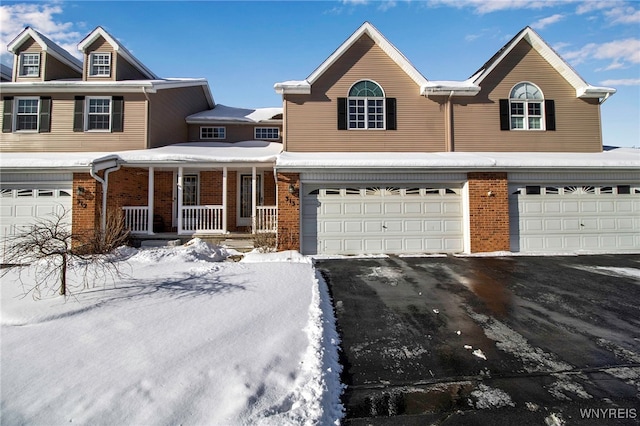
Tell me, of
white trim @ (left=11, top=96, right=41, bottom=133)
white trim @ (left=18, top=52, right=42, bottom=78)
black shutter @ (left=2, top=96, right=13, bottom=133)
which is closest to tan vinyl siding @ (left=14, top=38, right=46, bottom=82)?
white trim @ (left=18, top=52, right=42, bottom=78)

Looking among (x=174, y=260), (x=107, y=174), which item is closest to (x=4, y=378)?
(x=174, y=260)

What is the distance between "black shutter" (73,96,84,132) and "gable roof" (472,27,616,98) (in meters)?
16.3

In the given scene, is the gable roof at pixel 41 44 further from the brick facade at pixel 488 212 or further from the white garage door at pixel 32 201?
the brick facade at pixel 488 212

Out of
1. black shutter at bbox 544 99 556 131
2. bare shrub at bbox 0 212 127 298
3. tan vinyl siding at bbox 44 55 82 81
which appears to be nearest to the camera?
bare shrub at bbox 0 212 127 298

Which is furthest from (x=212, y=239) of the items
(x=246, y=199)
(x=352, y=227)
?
(x=352, y=227)

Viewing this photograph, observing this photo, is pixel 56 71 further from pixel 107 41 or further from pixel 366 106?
pixel 366 106

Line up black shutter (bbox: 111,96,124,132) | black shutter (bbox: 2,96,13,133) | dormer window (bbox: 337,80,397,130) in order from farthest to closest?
black shutter (bbox: 111,96,124,132)
black shutter (bbox: 2,96,13,133)
dormer window (bbox: 337,80,397,130)

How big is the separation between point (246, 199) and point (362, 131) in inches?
240

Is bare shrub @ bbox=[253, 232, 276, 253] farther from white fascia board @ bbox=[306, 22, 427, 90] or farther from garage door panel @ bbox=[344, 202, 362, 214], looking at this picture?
white fascia board @ bbox=[306, 22, 427, 90]

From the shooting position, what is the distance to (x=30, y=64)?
1346 cm

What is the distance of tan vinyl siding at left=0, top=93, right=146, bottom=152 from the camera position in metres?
12.6

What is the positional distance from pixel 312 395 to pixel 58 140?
15489mm

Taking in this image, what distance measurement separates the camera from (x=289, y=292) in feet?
17.8

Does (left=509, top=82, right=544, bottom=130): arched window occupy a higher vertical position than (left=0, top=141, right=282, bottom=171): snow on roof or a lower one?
higher
